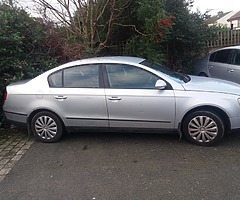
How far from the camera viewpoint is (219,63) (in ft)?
24.3

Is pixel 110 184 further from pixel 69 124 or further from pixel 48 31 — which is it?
pixel 48 31

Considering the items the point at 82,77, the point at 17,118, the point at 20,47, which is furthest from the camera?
the point at 20,47

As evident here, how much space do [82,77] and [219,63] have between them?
186 inches

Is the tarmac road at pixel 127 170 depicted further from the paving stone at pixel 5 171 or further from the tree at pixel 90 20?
the tree at pixel 90 20

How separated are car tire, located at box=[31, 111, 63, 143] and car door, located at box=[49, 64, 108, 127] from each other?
196 millimetres

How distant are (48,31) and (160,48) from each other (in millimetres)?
3368

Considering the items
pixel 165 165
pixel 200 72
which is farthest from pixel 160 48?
pixel 165 165

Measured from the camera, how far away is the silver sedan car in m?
4.00

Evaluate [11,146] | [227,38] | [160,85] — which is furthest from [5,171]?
[227,38]

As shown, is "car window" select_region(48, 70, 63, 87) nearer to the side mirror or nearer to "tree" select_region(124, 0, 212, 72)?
the side mirror

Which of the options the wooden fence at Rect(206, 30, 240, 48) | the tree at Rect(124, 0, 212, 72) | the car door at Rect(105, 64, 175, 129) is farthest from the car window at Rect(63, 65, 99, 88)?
the wooden fence at Rect(206, 30, 240, 48)

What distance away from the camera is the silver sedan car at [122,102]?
4000 millimetres

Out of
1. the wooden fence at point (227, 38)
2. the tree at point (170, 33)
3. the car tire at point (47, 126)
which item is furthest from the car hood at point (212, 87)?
the wooden fence at point (227, 38)

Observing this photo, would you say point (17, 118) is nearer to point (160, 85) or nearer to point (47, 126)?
point (47, 126)
